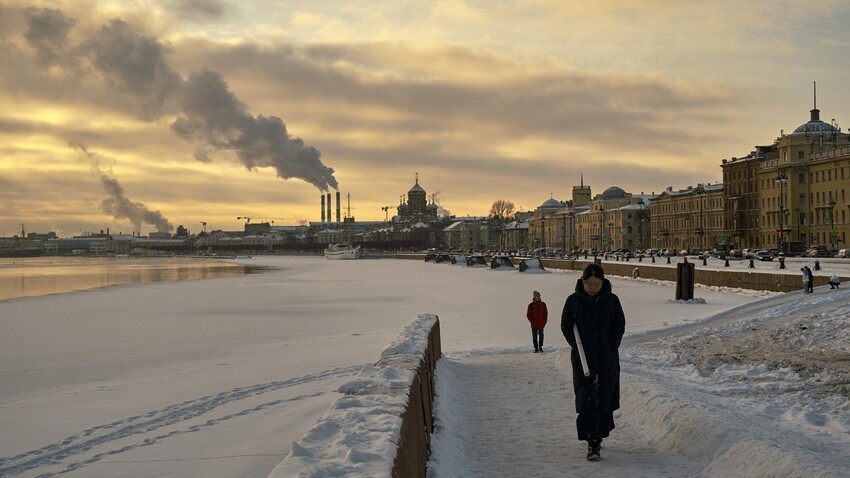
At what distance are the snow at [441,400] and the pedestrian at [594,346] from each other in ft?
1.38

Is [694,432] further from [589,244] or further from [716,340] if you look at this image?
[589,244]

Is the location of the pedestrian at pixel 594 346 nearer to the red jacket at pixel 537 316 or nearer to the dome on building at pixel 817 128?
the red jacket at pixel 537 316

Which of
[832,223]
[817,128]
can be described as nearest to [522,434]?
[832,223]

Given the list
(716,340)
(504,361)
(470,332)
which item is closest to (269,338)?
(470,332)

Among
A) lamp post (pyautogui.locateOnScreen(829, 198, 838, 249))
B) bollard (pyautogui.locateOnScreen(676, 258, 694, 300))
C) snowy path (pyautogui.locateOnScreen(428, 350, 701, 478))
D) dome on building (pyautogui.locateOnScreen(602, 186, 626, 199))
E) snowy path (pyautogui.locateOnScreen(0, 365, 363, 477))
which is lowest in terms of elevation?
snowy path (pyautogui.locateOnScreen(0, 365, 363, 477))

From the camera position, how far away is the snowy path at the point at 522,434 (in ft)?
28.0

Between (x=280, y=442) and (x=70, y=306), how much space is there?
32233mm

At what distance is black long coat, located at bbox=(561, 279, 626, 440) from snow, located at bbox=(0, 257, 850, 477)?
0.57 metres

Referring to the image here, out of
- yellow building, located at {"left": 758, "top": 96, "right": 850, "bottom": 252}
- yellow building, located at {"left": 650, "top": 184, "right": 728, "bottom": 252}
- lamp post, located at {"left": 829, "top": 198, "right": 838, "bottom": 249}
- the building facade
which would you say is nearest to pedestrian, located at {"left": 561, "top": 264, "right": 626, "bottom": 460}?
yellow building, located at {"left": 758, "top": 96, "right": 850, "bottom": 252}

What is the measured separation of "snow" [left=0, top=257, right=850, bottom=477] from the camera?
8.43 meters

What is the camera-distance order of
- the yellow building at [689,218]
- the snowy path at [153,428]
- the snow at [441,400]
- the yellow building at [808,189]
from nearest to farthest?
the snow at [441,400]
the snowy path at [153,428]
the yellow building at [808,189]
the yellow building at [689,218]

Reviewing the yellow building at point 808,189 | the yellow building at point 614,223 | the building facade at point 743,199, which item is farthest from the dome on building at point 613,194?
the yellow building at point 808,189

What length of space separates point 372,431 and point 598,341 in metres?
3.34

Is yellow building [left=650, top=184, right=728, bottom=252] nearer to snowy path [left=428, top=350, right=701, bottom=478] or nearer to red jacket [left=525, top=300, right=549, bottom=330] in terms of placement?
red jacket [left=525, top=300, right=549, bottom=330]
